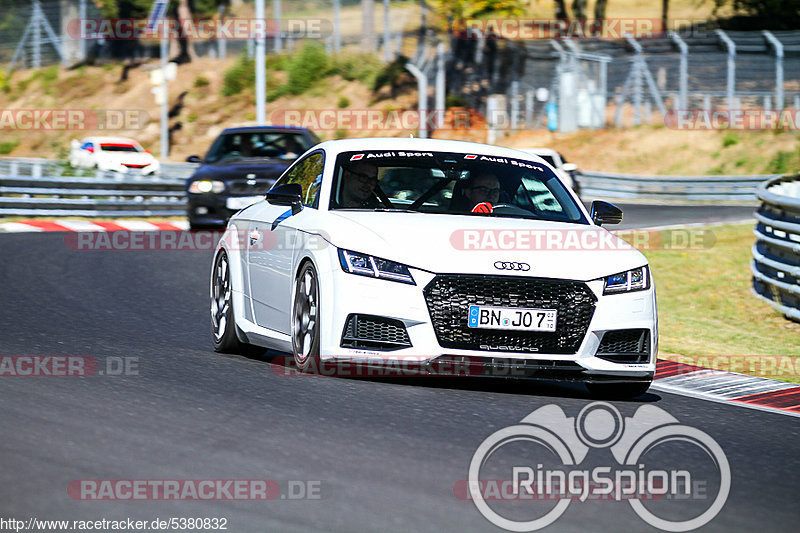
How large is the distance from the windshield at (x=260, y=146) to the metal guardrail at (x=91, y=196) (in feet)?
16.5

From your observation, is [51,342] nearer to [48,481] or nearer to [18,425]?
[18,425]

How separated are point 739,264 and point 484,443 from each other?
13616mm

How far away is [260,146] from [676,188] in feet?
67.9

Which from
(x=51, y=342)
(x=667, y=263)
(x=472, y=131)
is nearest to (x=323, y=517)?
(x=51, y=342)

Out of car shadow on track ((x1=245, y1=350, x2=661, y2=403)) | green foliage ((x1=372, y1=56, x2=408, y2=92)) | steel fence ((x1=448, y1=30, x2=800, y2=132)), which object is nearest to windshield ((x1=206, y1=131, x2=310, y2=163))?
car shadow on track ((x1=245, y1=350, x2=661, y2=403))

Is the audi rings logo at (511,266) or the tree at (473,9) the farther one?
the tree at (473,9)

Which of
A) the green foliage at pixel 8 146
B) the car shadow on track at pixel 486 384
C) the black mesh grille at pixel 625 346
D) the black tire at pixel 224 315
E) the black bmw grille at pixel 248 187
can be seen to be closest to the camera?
the black mesh grille at pixel 625 346

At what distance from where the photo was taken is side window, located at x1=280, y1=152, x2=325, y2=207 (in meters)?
9.14

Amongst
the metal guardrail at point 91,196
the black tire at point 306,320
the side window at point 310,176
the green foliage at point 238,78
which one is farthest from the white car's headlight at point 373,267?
the green foliage at point 238,78

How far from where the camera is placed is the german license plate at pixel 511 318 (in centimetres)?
785

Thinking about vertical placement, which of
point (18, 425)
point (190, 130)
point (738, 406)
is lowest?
point (190, 130)

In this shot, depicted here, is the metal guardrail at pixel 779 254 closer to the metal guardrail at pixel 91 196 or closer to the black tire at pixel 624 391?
the black tire at pixel 624 391

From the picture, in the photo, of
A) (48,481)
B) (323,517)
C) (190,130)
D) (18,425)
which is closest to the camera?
(323,517)

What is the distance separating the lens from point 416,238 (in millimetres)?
8031
